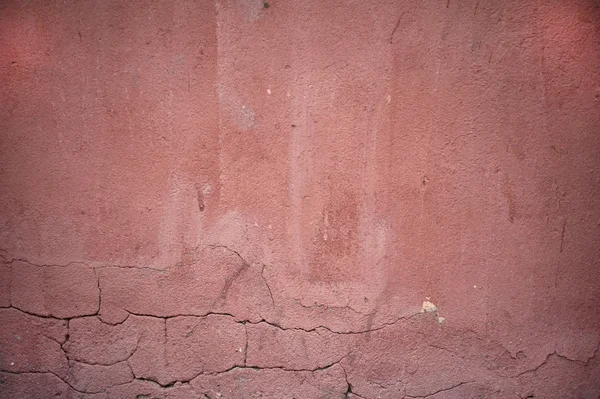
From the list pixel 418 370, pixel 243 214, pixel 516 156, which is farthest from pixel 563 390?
pixel 243 214

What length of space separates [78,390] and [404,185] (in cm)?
215

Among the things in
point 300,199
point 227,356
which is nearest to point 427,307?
point 300,199

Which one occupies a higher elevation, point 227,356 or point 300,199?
point 300,199

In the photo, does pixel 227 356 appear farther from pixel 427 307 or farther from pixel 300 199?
pixel 427 307

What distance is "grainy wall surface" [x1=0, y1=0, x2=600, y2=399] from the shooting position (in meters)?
2.24

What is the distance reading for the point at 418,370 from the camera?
239cm

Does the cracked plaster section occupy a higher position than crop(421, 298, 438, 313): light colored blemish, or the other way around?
crop(421, 298, 438, 313): light colored blemish

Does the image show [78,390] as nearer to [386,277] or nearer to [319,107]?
[386,277]

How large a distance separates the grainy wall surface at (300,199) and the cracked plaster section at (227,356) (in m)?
0.01

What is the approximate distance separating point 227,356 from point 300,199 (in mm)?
978

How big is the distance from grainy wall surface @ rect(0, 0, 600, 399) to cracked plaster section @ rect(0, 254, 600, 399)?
11 mm

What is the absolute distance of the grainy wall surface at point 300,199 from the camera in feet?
7.34

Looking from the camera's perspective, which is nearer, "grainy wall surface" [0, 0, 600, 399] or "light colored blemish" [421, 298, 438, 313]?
"grainy wall surface" [0, 0, 600, 399]

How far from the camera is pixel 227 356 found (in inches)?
94.3
